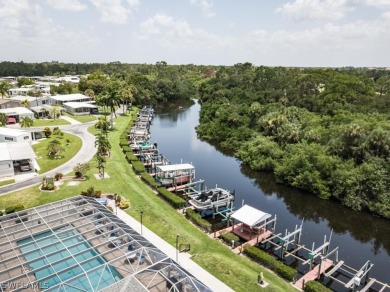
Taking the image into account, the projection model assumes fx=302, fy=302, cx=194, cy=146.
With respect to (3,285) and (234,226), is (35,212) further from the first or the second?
(234,226)

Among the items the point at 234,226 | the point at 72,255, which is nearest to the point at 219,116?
the point at 234,226

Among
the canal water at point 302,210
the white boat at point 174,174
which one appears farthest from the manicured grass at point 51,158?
the canal water at point 302,210

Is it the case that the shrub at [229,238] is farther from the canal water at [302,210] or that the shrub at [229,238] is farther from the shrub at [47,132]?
A: the shrub at [47,132]

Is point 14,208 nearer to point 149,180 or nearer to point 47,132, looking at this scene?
point 149,180

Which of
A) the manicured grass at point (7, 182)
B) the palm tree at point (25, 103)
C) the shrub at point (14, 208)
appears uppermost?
the palm tree at point (25, 103)

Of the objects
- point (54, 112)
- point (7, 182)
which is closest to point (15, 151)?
A: point (7, 182)

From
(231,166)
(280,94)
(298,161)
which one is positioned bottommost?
(231,166)

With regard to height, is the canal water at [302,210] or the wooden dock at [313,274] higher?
the wooden dock at [313,274]
